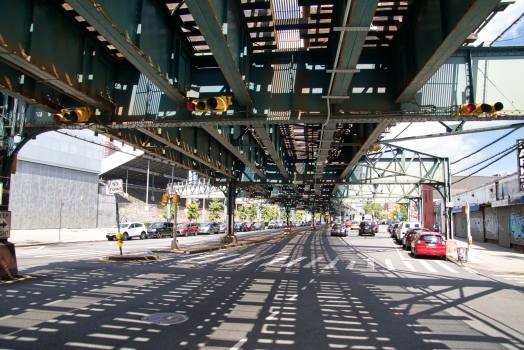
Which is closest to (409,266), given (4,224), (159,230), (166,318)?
(166,318)

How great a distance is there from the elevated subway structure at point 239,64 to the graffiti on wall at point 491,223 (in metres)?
23.0

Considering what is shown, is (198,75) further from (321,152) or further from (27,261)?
(27,261)

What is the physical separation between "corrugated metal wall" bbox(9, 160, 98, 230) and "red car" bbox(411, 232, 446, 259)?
38895 mm

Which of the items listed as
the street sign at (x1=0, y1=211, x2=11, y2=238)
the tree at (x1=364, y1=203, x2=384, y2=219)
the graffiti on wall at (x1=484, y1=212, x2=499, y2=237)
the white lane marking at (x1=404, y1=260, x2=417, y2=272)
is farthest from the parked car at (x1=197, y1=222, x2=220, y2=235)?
the tree at (x1=364, y1=203, x2=384, y2=219)

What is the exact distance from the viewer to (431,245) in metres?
20.5

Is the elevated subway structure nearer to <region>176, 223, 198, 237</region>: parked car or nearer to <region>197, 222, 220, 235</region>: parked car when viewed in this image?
<region>176, 223, 198, 237</region>: parked car

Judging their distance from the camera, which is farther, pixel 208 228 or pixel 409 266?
pixel 208 228

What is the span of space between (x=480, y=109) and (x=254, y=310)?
24.2 ft

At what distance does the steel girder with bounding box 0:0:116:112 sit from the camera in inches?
298

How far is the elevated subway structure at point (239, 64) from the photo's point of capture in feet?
25.3

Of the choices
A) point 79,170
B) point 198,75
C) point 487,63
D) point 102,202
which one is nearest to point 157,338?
point 198,75

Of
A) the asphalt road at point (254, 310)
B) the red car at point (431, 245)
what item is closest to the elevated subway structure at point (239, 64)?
the asphalt road at point (254, 310)

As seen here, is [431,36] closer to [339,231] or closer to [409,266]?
[409,266]

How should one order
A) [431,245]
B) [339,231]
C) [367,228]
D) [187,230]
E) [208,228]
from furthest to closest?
1. [208,228]
2. [187,230]
3. [367,228]
4. [339,231]
5. [431,245]
